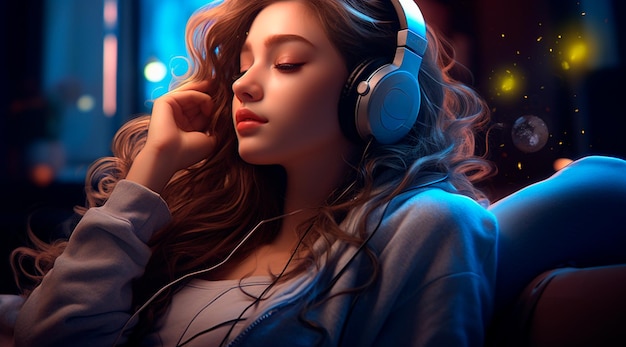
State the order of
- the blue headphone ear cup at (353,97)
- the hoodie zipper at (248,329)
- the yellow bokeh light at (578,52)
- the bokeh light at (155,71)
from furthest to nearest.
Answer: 1. the bokeh light at (155,71)
2. the yellow bokeh light at (578,52)
3. the blue headphone ear cup at (353,97)
4. the hoodie zipper at (248,329)

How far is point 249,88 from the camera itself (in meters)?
0.87

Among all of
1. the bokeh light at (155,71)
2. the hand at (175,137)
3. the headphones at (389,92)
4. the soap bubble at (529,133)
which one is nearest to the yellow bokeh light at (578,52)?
the soap bubble at (529,133)

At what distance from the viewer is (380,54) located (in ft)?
3.06

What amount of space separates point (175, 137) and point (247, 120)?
0.52 feet

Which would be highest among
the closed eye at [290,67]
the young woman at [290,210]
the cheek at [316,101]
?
the closed eye at [290,67]

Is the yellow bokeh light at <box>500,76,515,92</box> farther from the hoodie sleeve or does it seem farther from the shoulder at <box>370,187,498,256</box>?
the hoodie sleeve

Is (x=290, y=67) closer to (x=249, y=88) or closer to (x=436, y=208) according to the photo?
(x=249, y=88)

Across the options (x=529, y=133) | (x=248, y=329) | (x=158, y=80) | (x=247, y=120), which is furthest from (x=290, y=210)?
(x=158, y=80)

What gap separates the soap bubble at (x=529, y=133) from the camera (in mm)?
1005

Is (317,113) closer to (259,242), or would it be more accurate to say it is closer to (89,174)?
(259,242)

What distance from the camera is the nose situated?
87 centimetres

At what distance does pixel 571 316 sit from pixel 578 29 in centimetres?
54

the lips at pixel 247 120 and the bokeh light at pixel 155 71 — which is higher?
the bokeh light at pixel 155 71

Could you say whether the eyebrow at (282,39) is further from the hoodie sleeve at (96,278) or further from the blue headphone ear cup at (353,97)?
the hoodie sleeve at (96,278)
